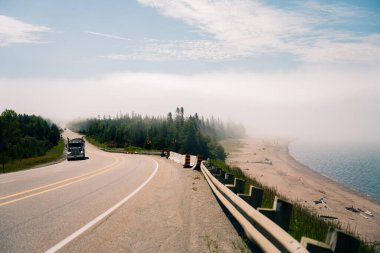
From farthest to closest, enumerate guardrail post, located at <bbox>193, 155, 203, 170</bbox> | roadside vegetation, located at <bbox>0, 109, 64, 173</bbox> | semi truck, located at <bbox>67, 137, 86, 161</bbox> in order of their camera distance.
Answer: roadside vegetation, located at <bbox>0, 109, 64, 173</bbox>
semi truck, located at <bbox>67, 137, 86, 161</bbox>
guardrail post, located at <bbox>193, 155, 203, 170</bbox>

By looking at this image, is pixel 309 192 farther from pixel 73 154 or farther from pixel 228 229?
pixel 228 229

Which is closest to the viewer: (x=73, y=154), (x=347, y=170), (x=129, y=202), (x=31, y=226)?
(x=31, y=226)

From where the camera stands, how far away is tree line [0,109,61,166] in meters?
86.2

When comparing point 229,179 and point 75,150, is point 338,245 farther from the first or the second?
point 75,150

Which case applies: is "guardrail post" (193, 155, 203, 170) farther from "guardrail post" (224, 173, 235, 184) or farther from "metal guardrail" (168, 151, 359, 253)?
"metal guardrail" (168, 151, 359, 253)

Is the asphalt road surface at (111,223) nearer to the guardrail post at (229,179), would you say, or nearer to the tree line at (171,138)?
the guardrail post at (229,179)

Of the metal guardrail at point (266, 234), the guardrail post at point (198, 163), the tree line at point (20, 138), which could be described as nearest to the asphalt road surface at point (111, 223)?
the metal guardrail at point (266, 234)

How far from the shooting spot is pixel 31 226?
6797mm

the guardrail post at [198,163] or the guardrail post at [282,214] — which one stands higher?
the guardrail post at [282,214]

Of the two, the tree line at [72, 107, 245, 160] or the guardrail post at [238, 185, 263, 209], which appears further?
the tree line at [72, 107, 245, 160]

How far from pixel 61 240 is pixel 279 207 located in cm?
382

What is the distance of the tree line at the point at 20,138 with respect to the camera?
86.2 meters

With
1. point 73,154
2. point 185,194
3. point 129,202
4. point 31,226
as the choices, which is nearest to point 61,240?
point 31,226

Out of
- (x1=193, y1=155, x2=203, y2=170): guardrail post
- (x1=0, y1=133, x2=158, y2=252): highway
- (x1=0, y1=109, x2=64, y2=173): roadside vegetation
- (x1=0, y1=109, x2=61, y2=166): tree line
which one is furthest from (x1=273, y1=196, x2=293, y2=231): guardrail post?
(x1=0, y1=109, x2=61, y2=166): tree line
